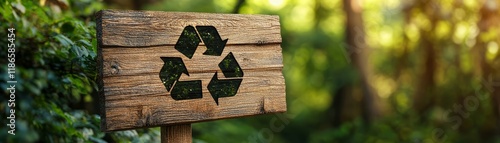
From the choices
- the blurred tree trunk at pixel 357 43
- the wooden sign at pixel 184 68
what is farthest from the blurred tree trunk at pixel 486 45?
the wooden sign at pixel 184 68

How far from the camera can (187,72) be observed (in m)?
1.61

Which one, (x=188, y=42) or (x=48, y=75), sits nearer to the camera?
(x=188, y=42)

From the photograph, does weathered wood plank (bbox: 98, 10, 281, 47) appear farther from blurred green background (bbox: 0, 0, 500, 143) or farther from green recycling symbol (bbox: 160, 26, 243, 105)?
blurred green background (bbox: 0, 0, 500, 143)

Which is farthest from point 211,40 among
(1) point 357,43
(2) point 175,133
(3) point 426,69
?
(3) point 426,69

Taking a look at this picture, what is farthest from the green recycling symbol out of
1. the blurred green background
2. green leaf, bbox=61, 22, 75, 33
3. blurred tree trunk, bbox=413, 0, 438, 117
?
blurred tree trunk, bbox=413, 0, 438, 117

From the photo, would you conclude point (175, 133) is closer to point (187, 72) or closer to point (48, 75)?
point (187, 72)

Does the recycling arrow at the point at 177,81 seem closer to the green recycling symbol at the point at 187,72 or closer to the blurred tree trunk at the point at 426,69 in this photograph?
the green recycling symbol at the point at 187,72

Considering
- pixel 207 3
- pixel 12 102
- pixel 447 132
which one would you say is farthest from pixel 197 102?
pixel 447 132

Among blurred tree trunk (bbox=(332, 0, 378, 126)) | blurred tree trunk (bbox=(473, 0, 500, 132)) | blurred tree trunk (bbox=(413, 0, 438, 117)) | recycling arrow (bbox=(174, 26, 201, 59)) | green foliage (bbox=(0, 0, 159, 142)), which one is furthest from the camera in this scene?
blurred tree trunk (bbox=(413, 0, 438, 117))

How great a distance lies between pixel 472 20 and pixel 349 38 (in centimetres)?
122

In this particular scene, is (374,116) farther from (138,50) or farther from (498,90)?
(138,50)

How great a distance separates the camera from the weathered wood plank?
1493 mm

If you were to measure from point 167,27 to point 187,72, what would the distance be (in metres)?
0.12

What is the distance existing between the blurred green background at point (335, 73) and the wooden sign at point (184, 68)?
0.19 m
